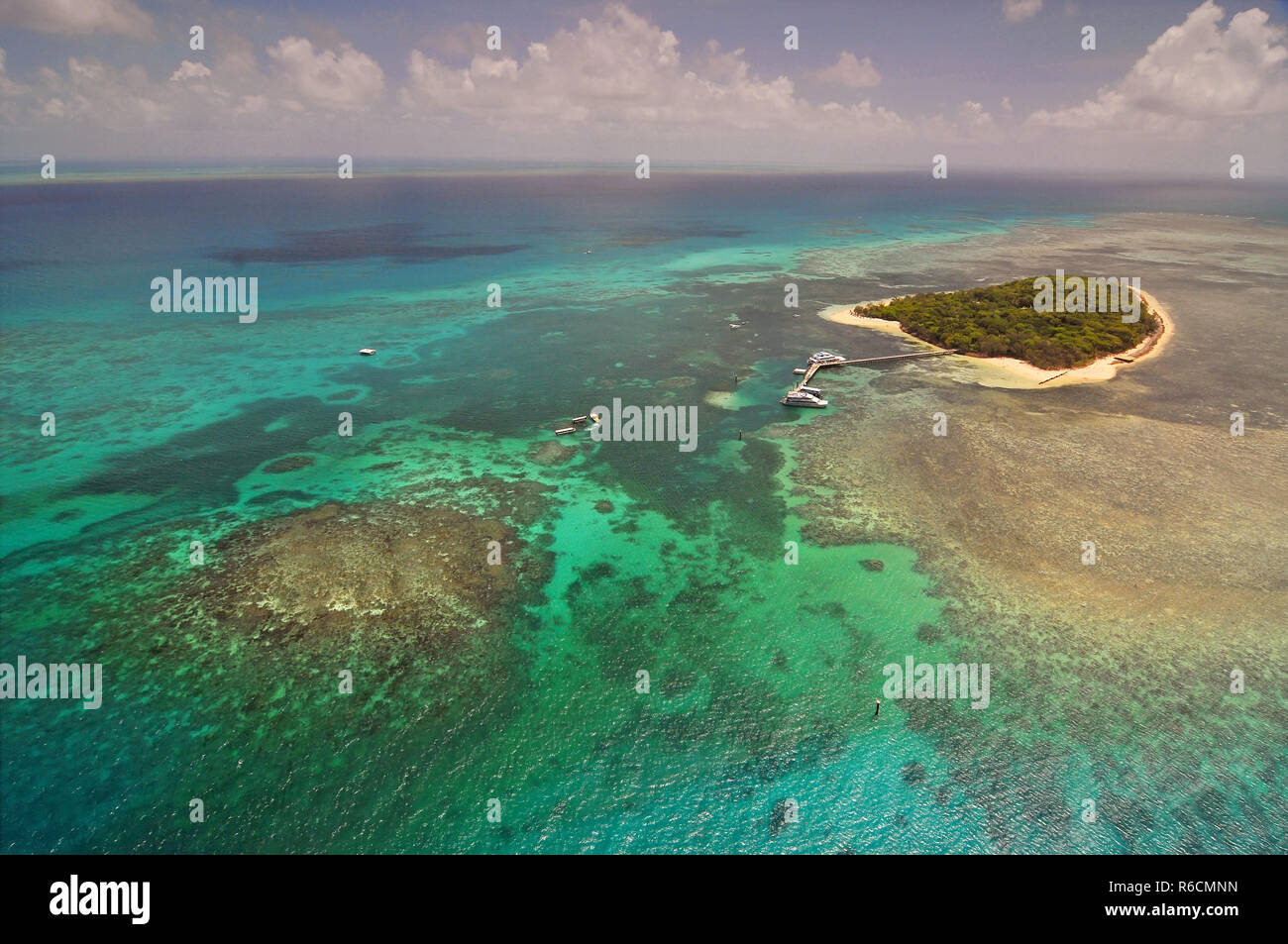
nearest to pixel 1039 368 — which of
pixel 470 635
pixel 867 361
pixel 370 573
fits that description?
pixel 867 361

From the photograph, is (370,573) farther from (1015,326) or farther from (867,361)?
(1015,326)

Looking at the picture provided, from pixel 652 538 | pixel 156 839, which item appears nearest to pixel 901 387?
pixel 652 538

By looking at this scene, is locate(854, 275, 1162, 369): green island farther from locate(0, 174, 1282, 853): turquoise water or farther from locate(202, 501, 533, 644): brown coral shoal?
locate(202, 501, 533, 644): brown coral shoal

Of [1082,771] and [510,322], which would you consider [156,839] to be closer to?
[1082,771]

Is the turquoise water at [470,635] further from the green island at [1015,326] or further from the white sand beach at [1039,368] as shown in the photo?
the green island at [1015,326]
